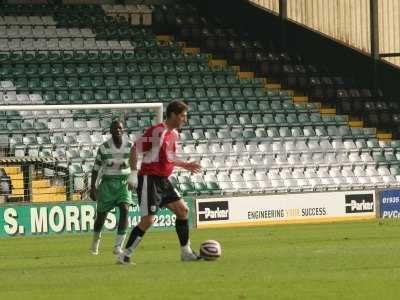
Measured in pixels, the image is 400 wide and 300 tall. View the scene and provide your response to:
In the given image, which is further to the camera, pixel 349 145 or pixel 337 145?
pixel 349 145

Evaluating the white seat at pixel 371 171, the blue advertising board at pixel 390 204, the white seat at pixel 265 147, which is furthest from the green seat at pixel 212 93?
the blue advertising board at pixel 390 204

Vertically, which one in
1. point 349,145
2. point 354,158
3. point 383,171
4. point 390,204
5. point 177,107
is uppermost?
point 177,107

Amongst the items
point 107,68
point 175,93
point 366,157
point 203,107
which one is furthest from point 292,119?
point 107,68

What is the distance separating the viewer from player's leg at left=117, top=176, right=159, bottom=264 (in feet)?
52.3

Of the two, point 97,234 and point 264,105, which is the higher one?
point 264,105

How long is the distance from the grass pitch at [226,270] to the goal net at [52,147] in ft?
14.8

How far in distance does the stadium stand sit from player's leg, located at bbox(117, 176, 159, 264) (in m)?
12.3

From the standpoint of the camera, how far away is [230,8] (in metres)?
41.1

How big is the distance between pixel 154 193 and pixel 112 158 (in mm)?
3349

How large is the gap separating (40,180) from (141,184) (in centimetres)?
1220

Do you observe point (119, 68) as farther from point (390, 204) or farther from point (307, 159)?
point (390, 204)

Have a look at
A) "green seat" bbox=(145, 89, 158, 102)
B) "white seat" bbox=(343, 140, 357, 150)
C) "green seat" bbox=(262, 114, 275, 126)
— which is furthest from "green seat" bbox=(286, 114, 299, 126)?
"green seat" bbox=(145, 89, 158, 102)

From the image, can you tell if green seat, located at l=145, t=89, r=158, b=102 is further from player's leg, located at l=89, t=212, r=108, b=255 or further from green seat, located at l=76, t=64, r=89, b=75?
player's leg, located at l=89, t=212, r=108, b=255

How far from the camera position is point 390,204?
1255 inches
